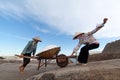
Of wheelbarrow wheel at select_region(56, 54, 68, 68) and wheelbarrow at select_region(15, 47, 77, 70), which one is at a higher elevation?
wheelbarrow at select_region(15, 47, 77, 70)

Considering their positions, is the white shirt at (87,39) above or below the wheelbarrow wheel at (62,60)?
above

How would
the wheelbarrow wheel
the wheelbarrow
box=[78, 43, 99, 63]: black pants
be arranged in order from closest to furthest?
box=[78, 43, 99, 63]: black pants < the wheelbarrow < the wheelbarrow wheel

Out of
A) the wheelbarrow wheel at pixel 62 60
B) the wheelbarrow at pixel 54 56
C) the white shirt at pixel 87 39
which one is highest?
the white shirt at pixel 87 39

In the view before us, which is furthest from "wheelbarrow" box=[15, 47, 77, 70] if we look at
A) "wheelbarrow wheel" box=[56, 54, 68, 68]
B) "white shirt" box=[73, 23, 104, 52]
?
"white shirt" box=[73, 23, 104, 52]

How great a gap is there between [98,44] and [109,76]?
90.0 inches

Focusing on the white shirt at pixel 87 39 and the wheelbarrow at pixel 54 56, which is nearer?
the white shirt at pixel 87 39

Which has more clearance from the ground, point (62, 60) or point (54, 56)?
point (54, 56)

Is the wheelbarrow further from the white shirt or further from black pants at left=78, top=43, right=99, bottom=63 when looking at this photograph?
the white shirt

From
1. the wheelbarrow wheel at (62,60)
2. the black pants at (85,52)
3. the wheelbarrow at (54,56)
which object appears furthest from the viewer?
the wheelbarrow wheel at (62,60)

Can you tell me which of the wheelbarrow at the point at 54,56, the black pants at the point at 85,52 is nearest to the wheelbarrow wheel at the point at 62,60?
the wheelbarrow at the point at 54,56

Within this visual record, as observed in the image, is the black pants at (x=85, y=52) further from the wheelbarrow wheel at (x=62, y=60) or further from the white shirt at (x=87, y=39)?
the wheelbarrow wheel at (x=62, y=60)

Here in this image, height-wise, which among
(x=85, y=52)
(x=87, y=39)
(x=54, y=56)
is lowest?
(x=85, y=52)

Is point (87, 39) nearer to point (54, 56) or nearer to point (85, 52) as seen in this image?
point (85, 52)

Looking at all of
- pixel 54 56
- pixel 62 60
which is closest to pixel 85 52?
pixel 62 60
